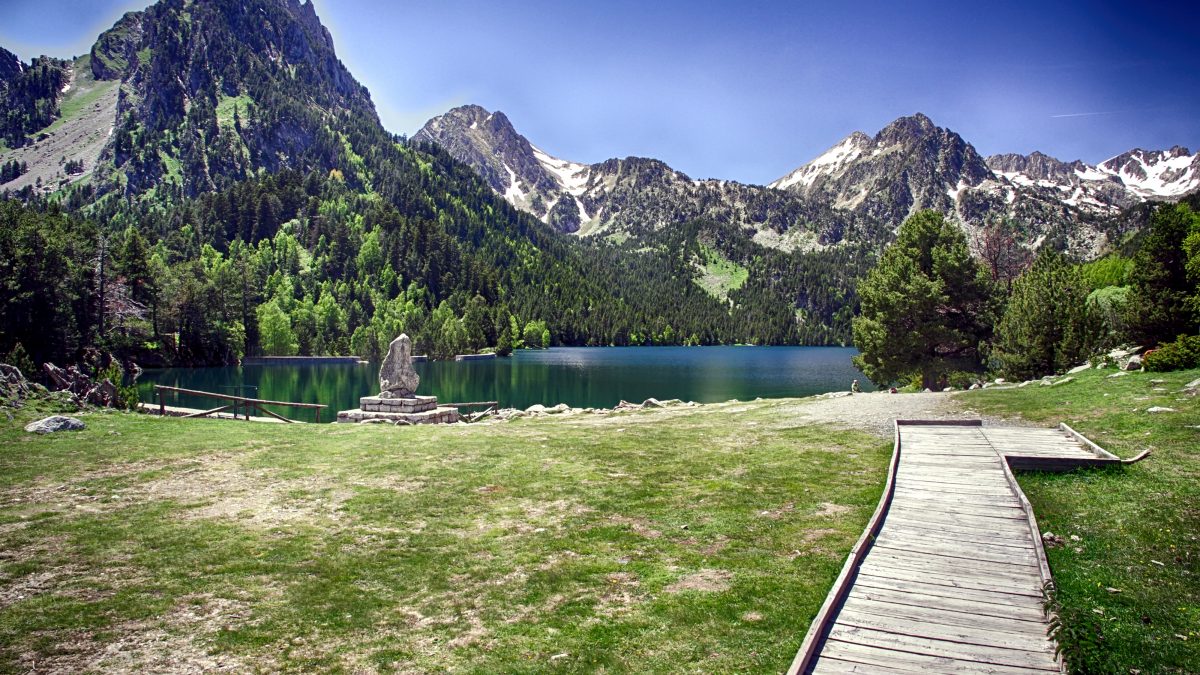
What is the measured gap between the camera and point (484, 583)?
1090 centimetres

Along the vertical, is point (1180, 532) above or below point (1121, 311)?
below

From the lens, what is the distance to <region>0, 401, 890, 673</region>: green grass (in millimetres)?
8617

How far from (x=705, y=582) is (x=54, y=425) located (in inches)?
910

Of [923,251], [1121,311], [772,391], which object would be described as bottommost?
[772,391]

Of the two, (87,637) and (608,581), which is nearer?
(87,637)

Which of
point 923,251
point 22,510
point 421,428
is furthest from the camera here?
point 923,251

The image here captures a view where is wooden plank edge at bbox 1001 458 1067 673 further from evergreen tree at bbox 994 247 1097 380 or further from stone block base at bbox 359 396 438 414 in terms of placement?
evergreen tree at bbox 994 247 1097 380

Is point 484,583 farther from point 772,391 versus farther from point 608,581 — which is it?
point 772,391

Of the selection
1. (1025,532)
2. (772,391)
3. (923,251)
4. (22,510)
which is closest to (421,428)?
(22,510)

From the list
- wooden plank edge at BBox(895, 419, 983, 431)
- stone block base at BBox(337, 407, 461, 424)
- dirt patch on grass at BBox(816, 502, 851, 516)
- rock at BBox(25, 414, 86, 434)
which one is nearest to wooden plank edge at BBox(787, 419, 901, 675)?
dirt patch on grass at BBox(816, 502, 851, 516)

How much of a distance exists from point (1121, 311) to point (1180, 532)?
34.2 meters

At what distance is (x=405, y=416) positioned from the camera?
35312 millimetres

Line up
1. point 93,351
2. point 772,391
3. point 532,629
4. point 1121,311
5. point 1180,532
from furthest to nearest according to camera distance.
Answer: point 93,351 < point 772,391 < point 1121,311 < point 1180,532 < point 532,629

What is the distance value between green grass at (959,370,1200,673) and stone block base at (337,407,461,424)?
28.8 metres
